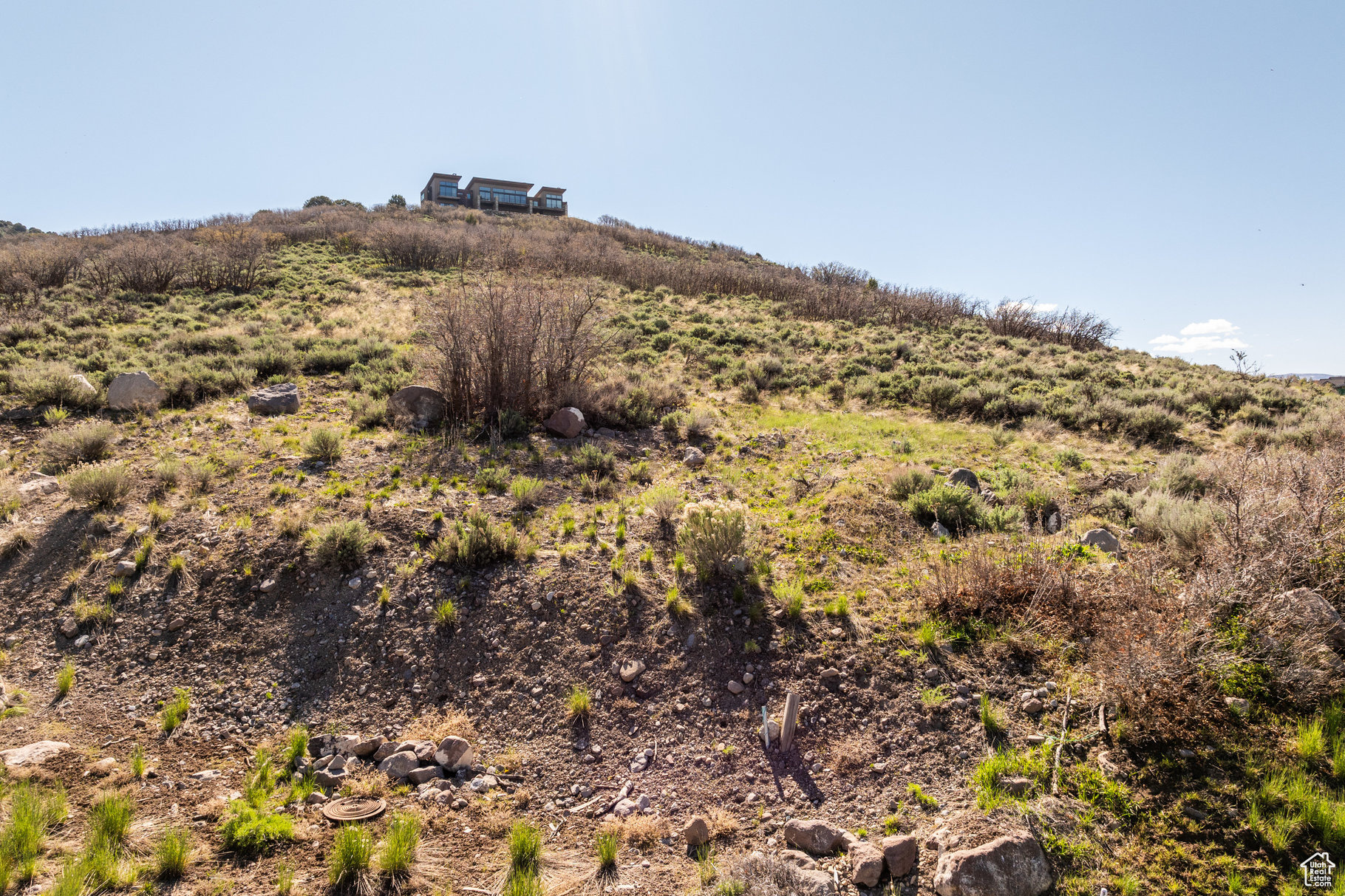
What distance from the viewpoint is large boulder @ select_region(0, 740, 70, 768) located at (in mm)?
3736

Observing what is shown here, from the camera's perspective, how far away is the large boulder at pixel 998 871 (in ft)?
9.22

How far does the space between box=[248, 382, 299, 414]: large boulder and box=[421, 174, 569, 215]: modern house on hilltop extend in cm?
4983

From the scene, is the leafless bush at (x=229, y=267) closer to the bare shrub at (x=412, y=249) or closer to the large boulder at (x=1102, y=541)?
the bare shrub at (x=412, y=249)

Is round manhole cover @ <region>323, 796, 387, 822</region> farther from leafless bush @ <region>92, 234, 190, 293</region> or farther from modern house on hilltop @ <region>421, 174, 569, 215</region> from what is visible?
modern house on hilltop @ <region>421, 174, 569, 215</region>

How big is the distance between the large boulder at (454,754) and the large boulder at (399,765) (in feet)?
0.50

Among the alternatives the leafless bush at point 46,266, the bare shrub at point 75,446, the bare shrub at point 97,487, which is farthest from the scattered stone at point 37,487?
the leafless bush at point 46,266

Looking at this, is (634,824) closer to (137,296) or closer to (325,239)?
(137,296)

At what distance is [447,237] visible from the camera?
29.3 m

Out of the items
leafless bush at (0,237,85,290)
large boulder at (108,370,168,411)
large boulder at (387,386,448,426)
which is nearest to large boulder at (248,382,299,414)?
large boulder at (108,370,168,411)

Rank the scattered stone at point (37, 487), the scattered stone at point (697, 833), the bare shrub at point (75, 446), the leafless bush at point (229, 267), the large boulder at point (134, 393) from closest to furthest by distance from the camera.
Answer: the scattered stone at point (697, 833) → the scattered stone at point (37, 487) → the bare shrub at point (75, 446) → the large boulder at point (134, 393) → the leafless bush at point (229, 267)

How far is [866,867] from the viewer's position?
3.04 m

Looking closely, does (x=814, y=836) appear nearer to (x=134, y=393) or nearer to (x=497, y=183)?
(x=134, y=393)

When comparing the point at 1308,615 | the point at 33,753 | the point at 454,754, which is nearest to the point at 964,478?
the point at 1308,615

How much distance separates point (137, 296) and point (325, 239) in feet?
53.2
